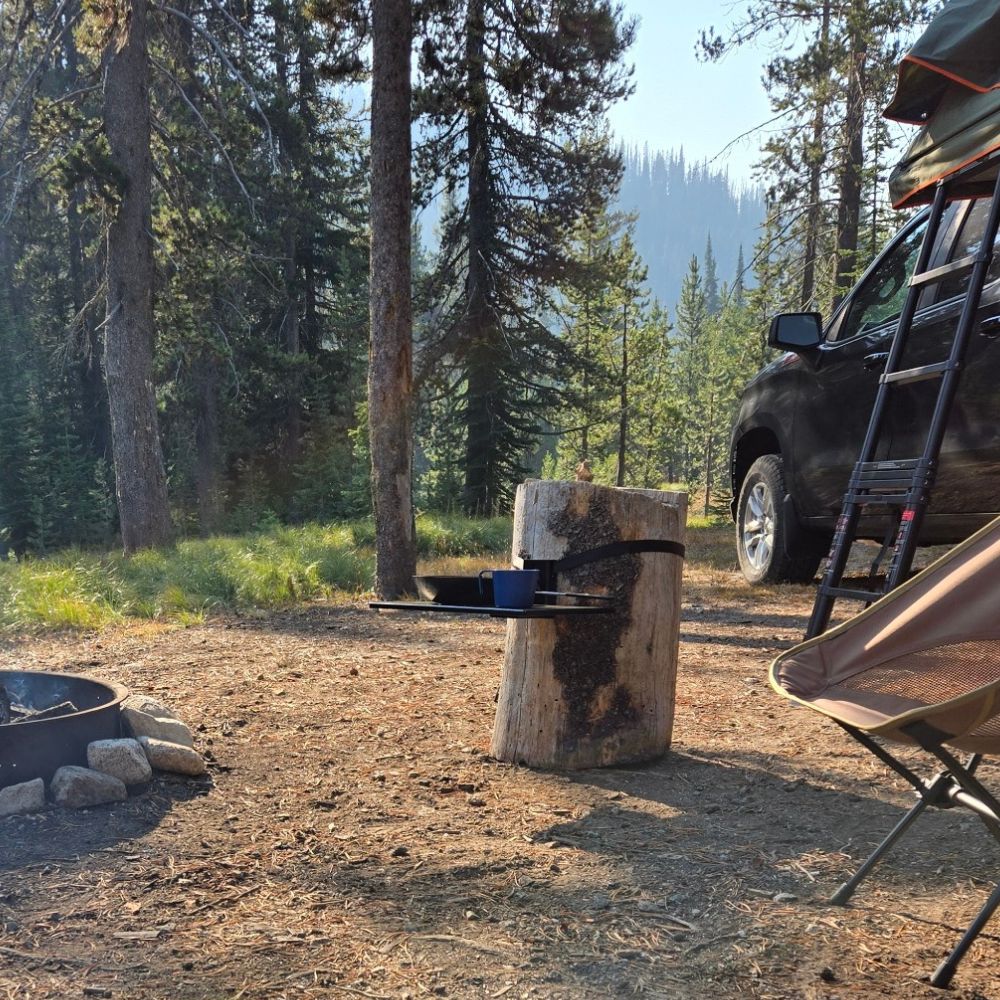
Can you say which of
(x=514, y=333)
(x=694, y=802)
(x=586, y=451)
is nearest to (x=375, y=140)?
(x=694, y=802)

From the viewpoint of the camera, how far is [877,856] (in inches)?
91.0

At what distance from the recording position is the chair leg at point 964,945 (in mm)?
1958

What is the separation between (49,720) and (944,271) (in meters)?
3.77

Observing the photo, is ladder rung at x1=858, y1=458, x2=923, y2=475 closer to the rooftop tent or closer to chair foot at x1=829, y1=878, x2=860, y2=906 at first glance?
the rooftop tent

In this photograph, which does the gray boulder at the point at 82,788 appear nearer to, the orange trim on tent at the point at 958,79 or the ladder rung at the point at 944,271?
the ladder rung at the point at 944,271

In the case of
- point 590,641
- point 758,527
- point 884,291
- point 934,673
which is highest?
point 884,291

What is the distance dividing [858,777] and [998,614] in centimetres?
141

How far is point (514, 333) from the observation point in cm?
1619

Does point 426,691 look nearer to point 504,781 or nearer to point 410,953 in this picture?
point 504,781

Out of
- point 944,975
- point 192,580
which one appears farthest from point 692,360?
point 944,975

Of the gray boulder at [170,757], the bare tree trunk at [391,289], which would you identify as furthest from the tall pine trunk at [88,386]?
the gray boulder at [170,757]

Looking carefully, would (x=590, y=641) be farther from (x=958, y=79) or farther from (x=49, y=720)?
(x=958, y=79)

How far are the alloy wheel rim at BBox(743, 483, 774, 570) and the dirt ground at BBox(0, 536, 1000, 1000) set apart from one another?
8.15 ft

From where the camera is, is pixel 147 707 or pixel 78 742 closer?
pixel 78 742
